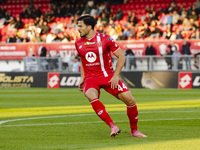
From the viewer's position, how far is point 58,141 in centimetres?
734

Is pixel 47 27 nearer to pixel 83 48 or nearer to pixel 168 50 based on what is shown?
pixel 168 50

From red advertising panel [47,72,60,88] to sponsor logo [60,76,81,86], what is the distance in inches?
12.1

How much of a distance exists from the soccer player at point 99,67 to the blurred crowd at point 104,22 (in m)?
22.6

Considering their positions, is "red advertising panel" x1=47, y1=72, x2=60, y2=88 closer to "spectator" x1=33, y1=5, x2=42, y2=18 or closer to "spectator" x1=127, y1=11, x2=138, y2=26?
"spectator" x1=127, y1=11, x2=138, y2=26

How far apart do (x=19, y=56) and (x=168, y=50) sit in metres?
11.2

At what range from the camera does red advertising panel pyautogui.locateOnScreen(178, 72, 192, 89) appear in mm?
27984

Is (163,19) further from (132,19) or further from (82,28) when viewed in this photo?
(82,28)

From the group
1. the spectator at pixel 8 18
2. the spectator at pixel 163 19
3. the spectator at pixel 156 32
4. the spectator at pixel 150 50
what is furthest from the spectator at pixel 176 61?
the spectator at pixel 8 18

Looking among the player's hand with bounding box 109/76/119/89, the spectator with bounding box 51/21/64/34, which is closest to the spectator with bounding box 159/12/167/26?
the spectator with bounding box 51/21/64/34

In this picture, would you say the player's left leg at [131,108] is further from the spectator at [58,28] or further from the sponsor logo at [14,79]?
the spectator at [58,28]

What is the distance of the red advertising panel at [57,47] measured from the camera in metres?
30.0

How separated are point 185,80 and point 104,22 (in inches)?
337

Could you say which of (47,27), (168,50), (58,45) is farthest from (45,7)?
(168,50)

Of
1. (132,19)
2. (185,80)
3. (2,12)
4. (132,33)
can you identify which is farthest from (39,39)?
(185,80)
